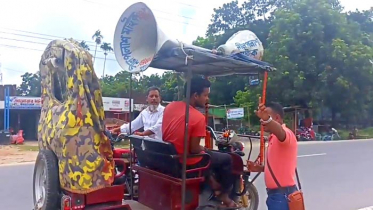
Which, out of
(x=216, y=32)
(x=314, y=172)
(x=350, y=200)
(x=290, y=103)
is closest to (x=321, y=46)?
(x=290, y=103)

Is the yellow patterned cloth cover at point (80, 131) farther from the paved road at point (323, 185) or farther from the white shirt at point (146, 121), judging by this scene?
the paved road at point (323, 185)

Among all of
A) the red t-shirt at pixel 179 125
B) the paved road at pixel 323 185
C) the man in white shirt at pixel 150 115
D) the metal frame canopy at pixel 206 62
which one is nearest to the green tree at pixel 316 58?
the paved road at pixel 323 185

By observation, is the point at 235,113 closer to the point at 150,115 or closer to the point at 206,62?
the point at 150,115

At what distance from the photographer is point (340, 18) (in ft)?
95.7

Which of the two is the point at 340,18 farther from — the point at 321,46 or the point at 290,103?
the point at 290,103

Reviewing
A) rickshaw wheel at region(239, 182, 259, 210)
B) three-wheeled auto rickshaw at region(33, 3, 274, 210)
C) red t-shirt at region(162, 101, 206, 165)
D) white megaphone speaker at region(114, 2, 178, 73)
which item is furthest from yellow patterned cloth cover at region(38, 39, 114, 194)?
rickshaw wheel at region(239, 182, 259, 210)

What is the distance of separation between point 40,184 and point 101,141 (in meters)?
1.01

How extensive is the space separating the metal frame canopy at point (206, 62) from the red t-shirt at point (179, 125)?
0.49m

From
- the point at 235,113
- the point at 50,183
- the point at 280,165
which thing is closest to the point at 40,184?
the point at 50,183

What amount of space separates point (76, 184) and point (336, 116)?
33407 millimetres

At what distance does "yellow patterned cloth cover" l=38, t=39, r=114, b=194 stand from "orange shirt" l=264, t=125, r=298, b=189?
1.50 m

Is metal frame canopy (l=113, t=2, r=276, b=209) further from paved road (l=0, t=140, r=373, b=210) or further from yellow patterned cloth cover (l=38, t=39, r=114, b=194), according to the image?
paved road (l=0, t=140, r=373, b=210)

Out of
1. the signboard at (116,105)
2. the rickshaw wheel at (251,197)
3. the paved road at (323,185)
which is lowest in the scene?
the paved road at (323,185)

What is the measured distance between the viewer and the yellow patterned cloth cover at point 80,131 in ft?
11.9
